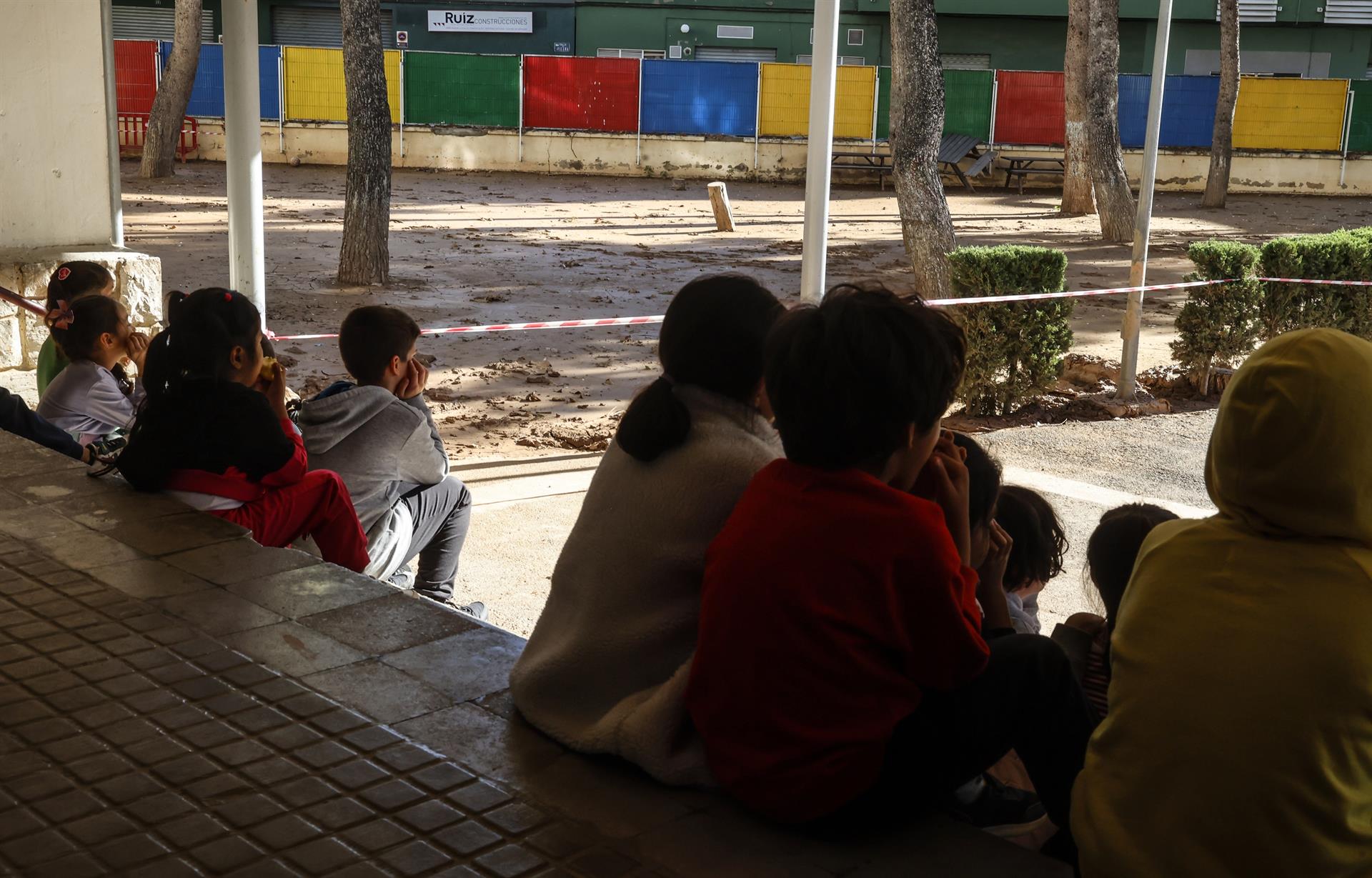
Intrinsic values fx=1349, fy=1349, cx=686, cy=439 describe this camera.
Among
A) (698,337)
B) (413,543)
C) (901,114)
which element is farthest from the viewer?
(901,114)

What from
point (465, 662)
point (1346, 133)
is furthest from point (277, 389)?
point (1346, 133)

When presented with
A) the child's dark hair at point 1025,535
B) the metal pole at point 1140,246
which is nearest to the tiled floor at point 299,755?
the child's dark hair at point 1025,535

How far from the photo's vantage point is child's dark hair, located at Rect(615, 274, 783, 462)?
2592 millimetres

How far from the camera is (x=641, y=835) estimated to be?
2.51 meters

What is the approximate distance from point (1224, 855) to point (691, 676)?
942 millimetres

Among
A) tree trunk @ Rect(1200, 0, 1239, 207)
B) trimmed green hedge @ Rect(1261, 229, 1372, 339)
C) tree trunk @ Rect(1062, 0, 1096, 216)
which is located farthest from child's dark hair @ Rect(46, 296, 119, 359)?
tree trunk @ Rect(1200, 0, 1239, 207)

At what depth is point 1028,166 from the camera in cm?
2680

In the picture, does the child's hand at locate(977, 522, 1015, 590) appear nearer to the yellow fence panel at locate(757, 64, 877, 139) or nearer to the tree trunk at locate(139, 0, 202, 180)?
the tree trunk at locate(139, 0, 202, 180)

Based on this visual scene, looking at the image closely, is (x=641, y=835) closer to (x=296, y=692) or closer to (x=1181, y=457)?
(x=296, y=692)

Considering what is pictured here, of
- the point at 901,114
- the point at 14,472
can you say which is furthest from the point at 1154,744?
the point at 901,114

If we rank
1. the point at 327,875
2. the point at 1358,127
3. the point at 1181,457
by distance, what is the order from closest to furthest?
the point at 327,875 → the point at 1181,457 → the point at 1358,127

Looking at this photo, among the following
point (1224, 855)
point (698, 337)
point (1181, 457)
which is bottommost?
point (1181, 457)

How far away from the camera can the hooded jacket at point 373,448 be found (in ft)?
14.4

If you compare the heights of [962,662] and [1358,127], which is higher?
[1358,127]
